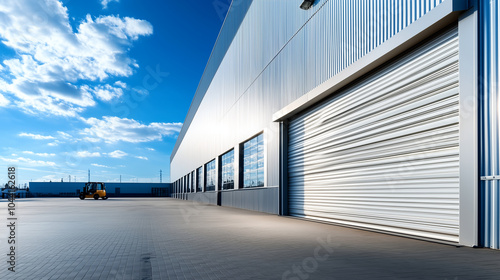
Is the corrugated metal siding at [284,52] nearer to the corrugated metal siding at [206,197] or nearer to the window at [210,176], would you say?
the window at [210,176]

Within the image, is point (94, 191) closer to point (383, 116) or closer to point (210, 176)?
point (210, 176)

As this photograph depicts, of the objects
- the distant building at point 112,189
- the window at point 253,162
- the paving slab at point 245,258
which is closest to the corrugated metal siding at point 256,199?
the window at point 253,162

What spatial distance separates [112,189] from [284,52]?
258 ft

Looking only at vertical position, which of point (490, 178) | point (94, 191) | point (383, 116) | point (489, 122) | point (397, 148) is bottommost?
point (94, 191)

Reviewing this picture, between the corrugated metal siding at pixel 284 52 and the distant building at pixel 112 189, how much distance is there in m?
61.9

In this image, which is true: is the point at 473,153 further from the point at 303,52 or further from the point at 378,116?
the point at 303,52

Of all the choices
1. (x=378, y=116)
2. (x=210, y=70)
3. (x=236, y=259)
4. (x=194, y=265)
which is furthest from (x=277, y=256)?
(x=210, y=70)

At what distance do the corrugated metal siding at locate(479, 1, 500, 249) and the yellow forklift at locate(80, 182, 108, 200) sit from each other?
1873 inches

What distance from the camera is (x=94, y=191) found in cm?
4894

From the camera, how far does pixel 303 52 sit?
13.5 metres

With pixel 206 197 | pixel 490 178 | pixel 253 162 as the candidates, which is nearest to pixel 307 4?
pixel 490 178

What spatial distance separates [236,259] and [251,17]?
682 inches

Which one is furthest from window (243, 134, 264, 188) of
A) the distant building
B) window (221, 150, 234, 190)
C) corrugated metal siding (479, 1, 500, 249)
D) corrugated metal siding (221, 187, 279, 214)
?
the distant building

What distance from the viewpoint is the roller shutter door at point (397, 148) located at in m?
7.12
